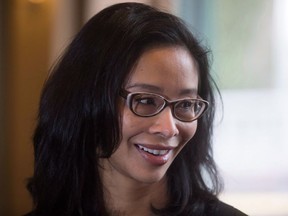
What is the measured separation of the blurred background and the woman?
1.39 feet

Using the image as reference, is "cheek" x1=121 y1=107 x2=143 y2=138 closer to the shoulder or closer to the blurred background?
the shoulder

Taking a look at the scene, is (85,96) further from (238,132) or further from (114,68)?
(238,132)

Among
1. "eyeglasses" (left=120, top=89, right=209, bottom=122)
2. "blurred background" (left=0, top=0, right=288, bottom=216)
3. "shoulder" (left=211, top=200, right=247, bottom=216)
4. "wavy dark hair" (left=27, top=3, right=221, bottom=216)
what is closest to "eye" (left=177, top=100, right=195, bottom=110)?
"eyeglasses" (left=120, top=89, right=209, bottom=122)

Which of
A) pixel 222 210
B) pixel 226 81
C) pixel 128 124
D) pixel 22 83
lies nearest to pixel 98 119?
pixel 128 124

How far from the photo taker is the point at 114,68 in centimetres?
83

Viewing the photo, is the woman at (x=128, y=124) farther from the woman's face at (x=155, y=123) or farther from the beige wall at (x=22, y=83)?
the beige wall at (x=22, y=83)

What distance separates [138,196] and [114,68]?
12.1 inches

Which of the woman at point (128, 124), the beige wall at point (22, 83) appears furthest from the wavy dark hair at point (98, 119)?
the beige wall at point (22, 83)

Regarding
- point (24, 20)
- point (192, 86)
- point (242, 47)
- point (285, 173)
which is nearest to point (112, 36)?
point (192, 86)

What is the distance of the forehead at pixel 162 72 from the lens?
2.63ft

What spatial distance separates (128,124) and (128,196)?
208mm

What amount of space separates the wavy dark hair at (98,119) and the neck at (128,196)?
0.06ft

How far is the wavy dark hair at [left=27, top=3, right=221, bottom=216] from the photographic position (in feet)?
2.75

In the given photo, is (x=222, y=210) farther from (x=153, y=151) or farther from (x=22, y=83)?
(x=22, y=83)
